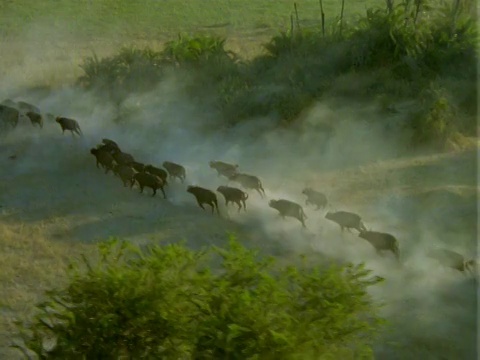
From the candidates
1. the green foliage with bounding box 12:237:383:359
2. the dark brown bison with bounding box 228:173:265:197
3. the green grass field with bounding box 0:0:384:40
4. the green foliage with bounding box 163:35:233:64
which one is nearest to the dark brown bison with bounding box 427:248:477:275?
the dark brown bison with bounding box 228:173:265:197

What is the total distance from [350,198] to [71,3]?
25622mm

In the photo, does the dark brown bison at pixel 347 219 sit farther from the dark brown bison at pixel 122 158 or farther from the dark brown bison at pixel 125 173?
the dark brown bison at pixel 122 158

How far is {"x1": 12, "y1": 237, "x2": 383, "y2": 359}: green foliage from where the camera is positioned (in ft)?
24.2

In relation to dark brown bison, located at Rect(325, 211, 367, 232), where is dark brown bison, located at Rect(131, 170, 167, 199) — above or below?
above

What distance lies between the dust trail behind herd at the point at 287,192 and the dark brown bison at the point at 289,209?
26cm

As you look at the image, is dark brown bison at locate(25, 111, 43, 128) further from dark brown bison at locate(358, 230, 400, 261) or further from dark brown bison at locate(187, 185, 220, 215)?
dark brown bison at locate(358, 230, 400, 261)

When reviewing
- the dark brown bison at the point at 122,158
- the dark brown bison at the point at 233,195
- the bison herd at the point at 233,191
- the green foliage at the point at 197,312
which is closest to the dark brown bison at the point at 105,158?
the bison herd at the point at 233,191

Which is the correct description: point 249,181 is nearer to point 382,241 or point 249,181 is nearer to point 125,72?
point 382,241

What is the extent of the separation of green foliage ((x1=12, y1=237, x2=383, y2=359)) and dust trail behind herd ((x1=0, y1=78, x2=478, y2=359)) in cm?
328

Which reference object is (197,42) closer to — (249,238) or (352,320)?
(249,238)

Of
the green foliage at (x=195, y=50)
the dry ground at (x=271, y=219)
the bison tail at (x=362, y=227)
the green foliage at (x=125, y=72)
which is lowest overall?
the dry ground at (x=271, y=219)

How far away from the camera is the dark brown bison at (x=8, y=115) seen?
69.8ft

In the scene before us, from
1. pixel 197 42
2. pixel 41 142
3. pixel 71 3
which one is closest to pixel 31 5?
pixel 71 3

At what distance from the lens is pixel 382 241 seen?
13227 mm
